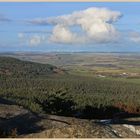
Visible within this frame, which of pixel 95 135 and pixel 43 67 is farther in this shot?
pixel 43 67

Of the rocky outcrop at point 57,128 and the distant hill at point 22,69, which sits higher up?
the rocky outcrop at point 57,128

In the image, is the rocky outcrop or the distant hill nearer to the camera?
the rocky outcrop

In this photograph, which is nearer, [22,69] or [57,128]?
[57,128]

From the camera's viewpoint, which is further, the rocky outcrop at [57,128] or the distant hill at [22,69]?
the distant hill at [22,69]

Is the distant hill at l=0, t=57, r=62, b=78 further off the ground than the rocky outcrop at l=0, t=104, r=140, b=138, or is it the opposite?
the rocky outcrop at l=0, t=104, r=140, b=138

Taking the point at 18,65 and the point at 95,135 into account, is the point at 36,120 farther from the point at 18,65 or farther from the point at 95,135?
the point at 18,65

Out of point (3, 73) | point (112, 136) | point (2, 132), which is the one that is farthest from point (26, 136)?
point (3, 73)

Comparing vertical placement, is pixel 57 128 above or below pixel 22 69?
above

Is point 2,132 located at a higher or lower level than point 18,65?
higher
